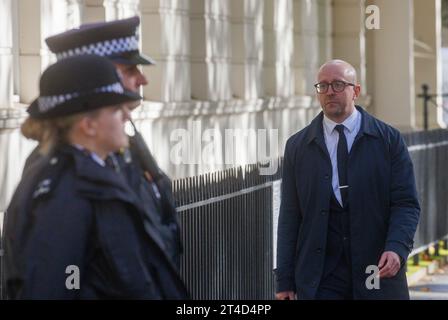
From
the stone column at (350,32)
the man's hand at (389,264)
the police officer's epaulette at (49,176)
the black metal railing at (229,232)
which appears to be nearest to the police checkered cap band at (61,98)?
the police officer's epaulette at (49,176)

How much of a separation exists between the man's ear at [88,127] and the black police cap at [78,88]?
0.05 m

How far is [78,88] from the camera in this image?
4984 mm

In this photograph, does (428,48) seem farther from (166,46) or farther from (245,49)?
(166,46)

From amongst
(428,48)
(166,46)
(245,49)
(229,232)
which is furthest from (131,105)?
(428,48)

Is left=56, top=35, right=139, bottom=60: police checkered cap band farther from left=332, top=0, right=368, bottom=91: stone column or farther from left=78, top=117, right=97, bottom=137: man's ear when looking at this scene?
left=332, top=0, right=368, bottom=91: stone column

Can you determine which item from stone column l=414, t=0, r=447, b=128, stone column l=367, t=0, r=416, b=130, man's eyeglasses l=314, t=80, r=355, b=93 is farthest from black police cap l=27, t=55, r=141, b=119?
stone column l=414, t=0, r=447, b=128

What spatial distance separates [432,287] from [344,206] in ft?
28.9

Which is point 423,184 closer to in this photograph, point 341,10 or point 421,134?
point 421,134

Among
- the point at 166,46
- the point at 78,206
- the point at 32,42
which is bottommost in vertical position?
the point at 78,206

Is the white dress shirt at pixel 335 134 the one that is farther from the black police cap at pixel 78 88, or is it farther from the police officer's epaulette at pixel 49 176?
the police officer's epaulette at pixel 49 176

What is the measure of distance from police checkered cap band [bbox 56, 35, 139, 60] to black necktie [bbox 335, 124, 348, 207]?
8.10 feet

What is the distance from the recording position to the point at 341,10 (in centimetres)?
3061

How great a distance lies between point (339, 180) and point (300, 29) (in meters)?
19.9

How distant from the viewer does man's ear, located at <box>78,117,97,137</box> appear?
4.98 meters
